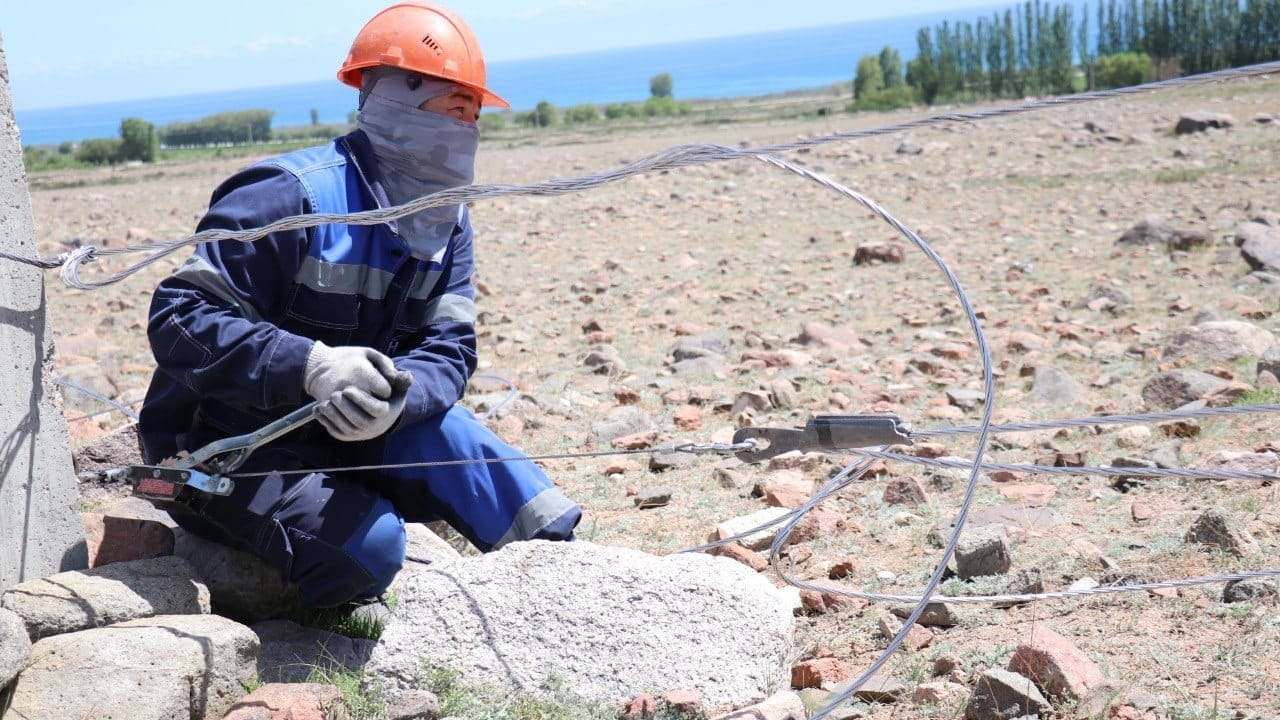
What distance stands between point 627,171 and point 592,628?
95cm

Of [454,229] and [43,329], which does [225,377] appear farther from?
[454,229]

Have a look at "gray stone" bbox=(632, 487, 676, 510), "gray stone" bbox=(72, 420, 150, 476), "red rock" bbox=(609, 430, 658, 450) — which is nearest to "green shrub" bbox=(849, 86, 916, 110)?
"red rock" bbox=(609, 430, 658, 450)

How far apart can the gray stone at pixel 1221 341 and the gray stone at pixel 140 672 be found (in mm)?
4320

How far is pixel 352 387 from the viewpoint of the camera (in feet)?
8.32

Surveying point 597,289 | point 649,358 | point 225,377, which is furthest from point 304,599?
point 597,289

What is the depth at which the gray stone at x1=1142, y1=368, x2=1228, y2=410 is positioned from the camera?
448cm

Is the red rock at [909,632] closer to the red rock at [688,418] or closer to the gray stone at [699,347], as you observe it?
the red rock at [688,418]

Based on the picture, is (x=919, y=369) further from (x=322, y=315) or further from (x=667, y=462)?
(x=322, y=315)

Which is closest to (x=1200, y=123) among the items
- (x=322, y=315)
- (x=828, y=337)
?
(x=828, y=337)

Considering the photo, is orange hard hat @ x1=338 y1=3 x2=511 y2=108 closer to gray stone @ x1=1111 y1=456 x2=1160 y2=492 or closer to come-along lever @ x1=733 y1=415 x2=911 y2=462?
come-along lever @ x1=733 y1=415 x2=911 y2=462

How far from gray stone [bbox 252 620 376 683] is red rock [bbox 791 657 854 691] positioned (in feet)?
3.11

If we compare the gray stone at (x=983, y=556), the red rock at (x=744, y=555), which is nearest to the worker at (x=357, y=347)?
the red rock at (x=744, y=555)

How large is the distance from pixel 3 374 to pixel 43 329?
0.53 feet

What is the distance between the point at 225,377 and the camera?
259 centimetres
